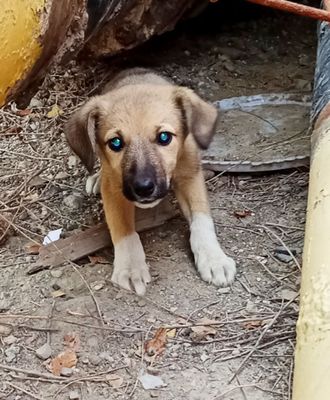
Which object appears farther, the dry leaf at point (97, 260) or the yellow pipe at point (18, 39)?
the dry leaf at point (97, 260)

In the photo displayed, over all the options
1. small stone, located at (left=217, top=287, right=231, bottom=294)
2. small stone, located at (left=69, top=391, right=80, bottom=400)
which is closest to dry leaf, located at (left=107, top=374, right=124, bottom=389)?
small stone, located at (left=69, top=391, right=80, bottom=400)

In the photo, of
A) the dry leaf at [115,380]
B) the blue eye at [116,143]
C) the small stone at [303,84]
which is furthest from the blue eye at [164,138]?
the small stone at [303,84]

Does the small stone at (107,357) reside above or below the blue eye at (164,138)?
below

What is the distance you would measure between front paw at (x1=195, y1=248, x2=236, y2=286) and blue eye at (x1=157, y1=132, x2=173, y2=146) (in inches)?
17.9

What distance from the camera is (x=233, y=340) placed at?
9.84ft

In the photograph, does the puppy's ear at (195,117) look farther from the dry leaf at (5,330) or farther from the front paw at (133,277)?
the dry leaf at (5,330)

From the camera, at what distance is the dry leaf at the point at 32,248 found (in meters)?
3.62

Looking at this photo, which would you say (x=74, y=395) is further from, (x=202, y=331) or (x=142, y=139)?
(x=142, y=139)

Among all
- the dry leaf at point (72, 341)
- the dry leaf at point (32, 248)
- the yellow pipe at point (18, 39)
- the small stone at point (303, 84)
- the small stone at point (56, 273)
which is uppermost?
the yellow pipe at point (18, 39)

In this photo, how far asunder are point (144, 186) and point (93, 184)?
0.94m

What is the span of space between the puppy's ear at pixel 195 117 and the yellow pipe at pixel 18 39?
29.9 inches

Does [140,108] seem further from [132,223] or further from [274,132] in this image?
[274,132]

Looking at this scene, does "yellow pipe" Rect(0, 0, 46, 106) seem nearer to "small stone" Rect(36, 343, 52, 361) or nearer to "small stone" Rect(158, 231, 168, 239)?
"small stone" Rect(36, 343, 52, 361)

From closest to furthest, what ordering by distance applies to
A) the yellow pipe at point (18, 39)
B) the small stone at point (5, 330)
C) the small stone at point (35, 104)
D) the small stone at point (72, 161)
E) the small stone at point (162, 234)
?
the yellow pipe at point (18, 39)
the small stone at point (5, 330)
the small stone at point (162, 234)
the small stone at point (72, 161)
the small stone at point (35, 104)
